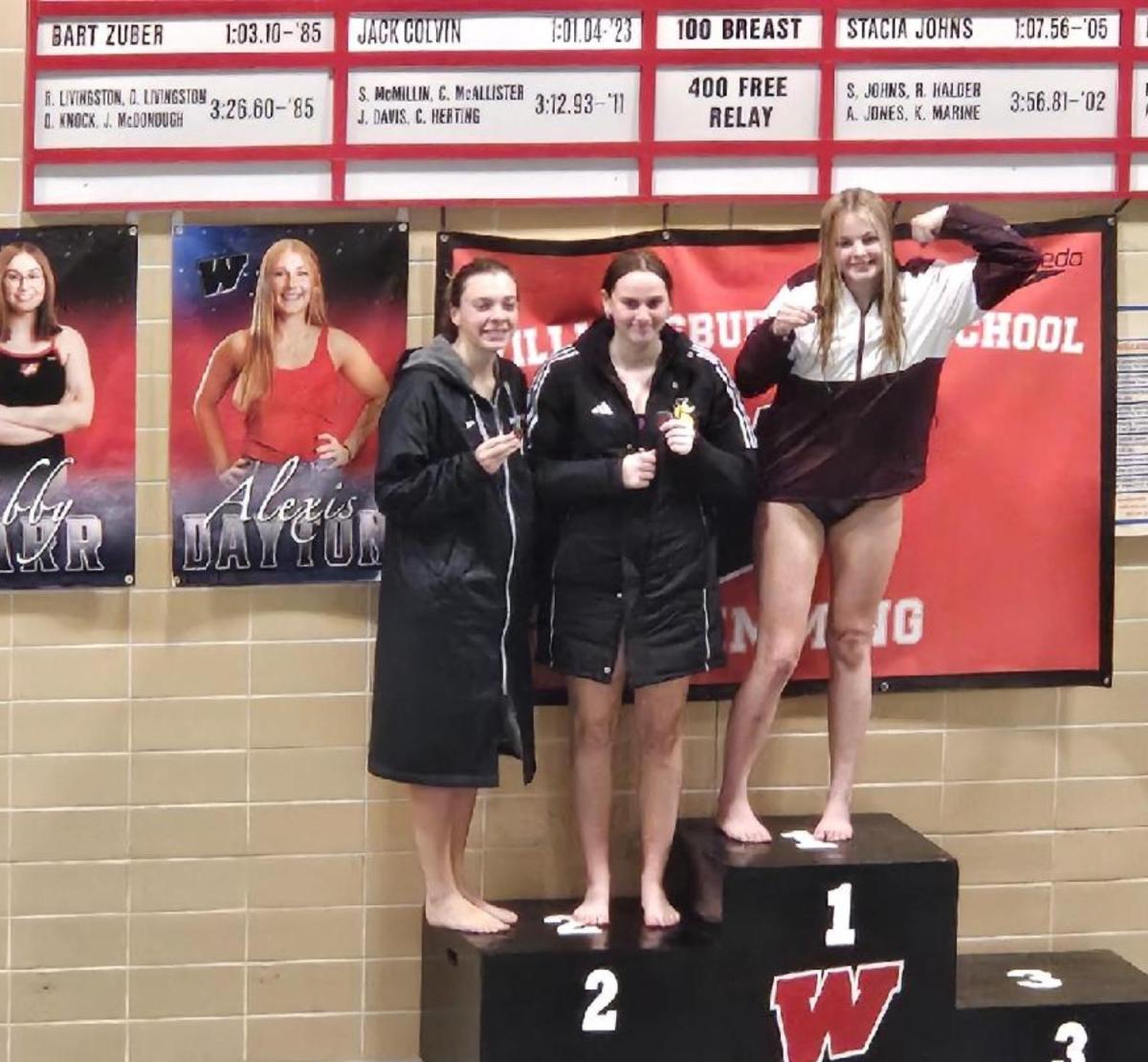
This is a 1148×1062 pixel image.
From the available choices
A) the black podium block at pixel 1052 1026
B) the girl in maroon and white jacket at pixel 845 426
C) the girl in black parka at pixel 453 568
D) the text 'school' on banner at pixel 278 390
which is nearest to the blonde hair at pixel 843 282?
the girl in maroon and white jacket at pixel 845 426

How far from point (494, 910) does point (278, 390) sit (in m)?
1.28

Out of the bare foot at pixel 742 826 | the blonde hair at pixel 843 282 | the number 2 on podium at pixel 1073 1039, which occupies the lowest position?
the number 2 on podium at pixel 1073 1039

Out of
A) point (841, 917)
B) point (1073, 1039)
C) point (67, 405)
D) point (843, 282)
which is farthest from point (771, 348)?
point (1073, 1039)

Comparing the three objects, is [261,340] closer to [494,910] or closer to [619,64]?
[619,64]

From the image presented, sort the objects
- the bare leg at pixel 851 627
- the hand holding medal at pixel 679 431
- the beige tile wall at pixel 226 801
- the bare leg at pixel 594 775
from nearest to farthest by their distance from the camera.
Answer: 1. the hand holding medal at pixel 679 431
2. the bare leg at pixel 594 775
3. the bare leg at pixel 851 627
4. the beige tile wall at pixel 226 801

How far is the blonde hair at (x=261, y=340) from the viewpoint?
439 cm

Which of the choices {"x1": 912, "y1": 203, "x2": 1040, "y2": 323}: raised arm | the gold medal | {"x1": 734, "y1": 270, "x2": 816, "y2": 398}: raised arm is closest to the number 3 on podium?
the gold medal

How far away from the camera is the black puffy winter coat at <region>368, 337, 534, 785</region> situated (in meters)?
4.04

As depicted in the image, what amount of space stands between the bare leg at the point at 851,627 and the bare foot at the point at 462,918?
30.4 inches

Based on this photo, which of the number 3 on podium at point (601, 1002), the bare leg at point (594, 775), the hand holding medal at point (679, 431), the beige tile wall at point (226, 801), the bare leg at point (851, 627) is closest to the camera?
the hand holding medal at point (679, 431)

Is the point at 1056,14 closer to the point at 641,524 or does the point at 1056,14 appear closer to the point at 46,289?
the point at 641,524

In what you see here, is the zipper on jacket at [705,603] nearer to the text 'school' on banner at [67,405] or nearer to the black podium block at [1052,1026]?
the black podium block at [1052,1026]

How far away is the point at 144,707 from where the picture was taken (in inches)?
176

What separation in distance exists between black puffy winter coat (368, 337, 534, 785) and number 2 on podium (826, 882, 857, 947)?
31.1 inches
